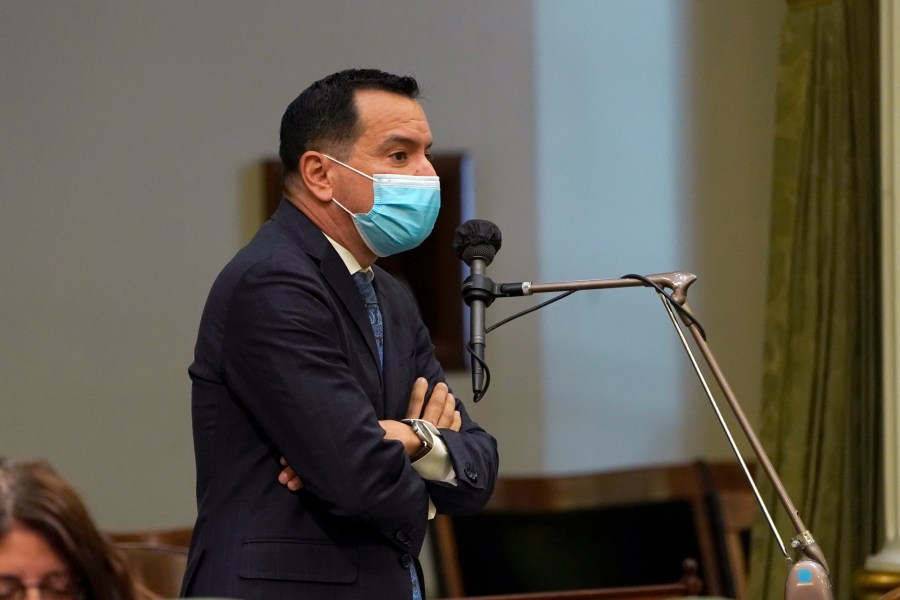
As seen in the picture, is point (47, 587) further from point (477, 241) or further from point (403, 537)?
point (477, 241)

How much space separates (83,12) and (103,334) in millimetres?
1092

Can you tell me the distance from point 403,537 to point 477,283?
17.6 inches

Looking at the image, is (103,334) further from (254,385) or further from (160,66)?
(254,385)

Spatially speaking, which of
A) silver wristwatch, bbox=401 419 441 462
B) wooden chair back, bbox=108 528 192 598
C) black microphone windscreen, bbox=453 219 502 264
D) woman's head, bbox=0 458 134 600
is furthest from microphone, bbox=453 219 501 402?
Answer: wooden chair back, bbox=108 528 192 598

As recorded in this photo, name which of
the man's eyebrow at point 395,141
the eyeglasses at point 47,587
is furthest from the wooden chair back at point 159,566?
the eyeglasses at point 47,587

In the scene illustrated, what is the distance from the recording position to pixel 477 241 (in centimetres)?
223

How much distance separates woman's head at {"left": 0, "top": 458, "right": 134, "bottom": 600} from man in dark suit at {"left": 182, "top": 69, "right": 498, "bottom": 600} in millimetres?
788

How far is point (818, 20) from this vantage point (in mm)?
3605

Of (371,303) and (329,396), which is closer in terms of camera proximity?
(329,396)

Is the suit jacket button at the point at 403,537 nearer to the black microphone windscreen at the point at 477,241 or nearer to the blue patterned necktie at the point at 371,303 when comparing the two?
the blue patterned necktie at the point at 371,303

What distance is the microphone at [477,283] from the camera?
83.4 inches

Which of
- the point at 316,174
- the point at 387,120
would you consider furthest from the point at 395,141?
the point at 316,174

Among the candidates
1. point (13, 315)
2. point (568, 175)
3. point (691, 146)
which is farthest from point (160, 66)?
point (691, 146)

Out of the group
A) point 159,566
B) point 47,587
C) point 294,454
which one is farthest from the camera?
point 159,566
